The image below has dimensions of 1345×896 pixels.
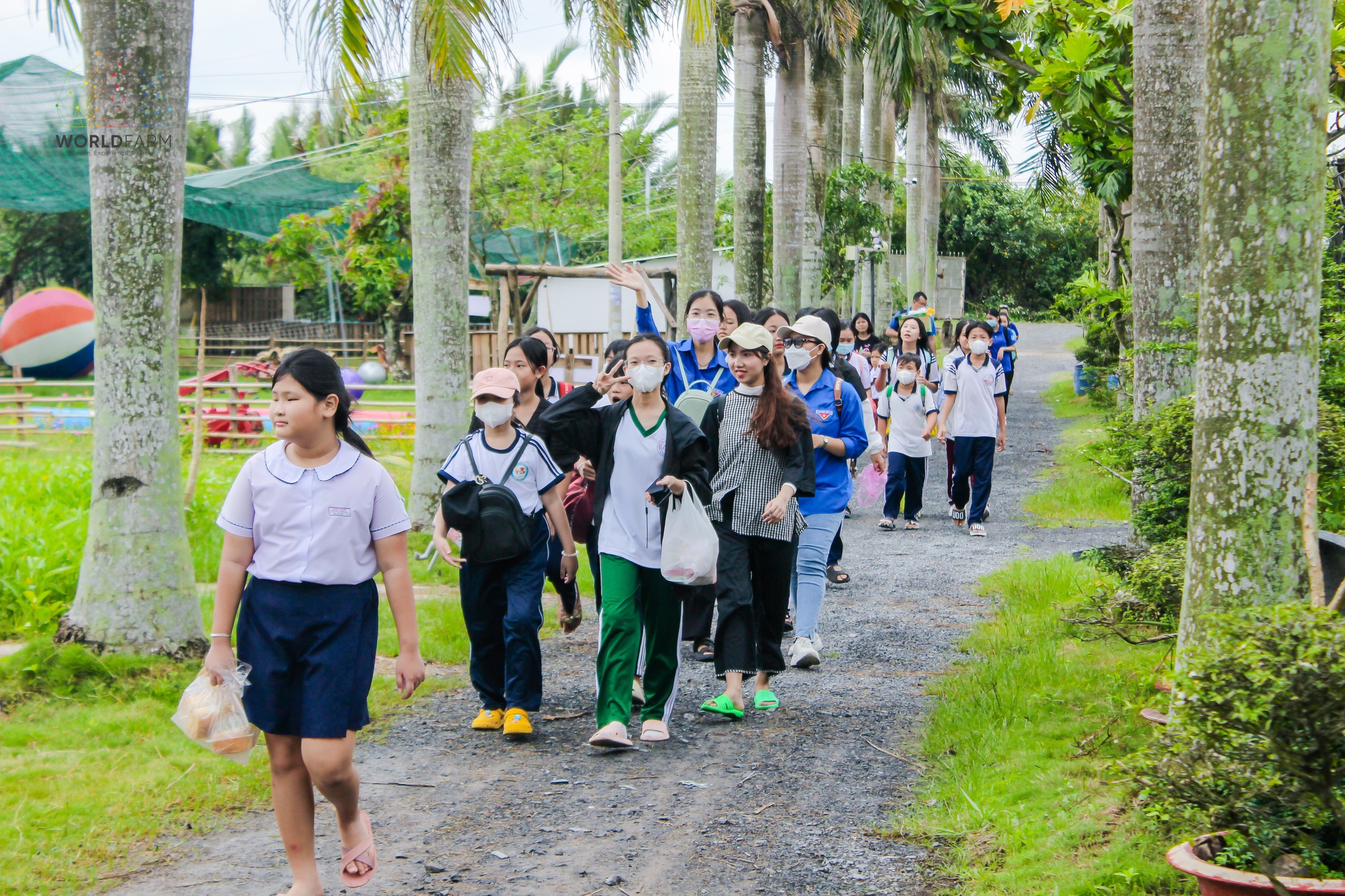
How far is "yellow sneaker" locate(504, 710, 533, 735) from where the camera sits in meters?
5.83

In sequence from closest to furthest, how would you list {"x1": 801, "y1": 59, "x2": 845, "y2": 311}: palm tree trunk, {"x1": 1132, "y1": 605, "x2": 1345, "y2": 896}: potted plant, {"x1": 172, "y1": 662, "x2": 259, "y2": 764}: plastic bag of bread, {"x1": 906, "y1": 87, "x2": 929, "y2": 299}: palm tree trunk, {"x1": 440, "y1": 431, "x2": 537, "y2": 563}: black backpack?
{"x1": 1132, "y1": 605, "x2": 1345, "y2": 896}: potted plant, {"x1": 172, "y1": 662, "x2": 259, "y2": 764}: plastic bag of bread, {"x1": 440, "y1": 431, "x2": 537, "y2": 563}: black backpack, {"x1": 801, "y1": 59, "x2": 845, "y2": 311}: palm tree trunk, {"x1": 906, "y1": 87, "x2": 929, "y2": 299}: palm tree trunk

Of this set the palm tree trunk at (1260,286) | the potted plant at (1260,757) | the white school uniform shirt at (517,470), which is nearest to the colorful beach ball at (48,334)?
the white school uniform shirt at (517,470)

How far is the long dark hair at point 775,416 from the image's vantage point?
6.19 metres

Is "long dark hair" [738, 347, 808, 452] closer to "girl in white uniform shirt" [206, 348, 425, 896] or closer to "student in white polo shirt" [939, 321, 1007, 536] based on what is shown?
"girl in white uniform shirt" [206, 348, 425, 896]

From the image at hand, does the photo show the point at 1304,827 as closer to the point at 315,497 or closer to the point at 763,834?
the point at 763,834

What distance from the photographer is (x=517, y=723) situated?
5836 mm

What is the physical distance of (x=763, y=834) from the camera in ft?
15.4

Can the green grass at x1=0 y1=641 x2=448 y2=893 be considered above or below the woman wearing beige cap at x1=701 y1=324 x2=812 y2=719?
below

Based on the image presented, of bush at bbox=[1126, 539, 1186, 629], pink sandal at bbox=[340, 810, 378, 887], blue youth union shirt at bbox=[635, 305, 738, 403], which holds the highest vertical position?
blue youth union shirt at bbox=[635, 305, 738, 403]

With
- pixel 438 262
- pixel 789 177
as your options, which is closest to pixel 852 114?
pixel 789 177

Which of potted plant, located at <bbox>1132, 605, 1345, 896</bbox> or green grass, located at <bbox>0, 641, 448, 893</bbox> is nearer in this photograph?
potted plant, located at <bbox>1132, 605, 1345, 896</bbox>

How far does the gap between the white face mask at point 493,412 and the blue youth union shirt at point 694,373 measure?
59.4 inches

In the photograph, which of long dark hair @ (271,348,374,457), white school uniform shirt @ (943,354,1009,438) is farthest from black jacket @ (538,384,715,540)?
white school uniform shirt @ (943,354,1009,438)

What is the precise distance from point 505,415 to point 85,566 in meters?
2.38
